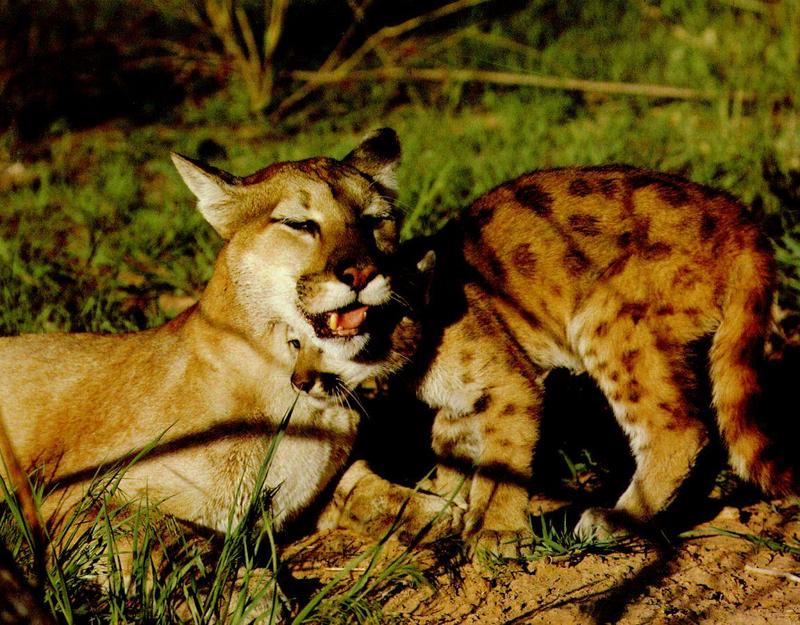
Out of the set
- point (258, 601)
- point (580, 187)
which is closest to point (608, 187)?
point (580, 187)

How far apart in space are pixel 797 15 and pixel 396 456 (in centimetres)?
535

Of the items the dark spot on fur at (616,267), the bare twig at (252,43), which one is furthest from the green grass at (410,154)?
the dark spot on fur at (616,267)

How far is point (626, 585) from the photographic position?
3254 mm

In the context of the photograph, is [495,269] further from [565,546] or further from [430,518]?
[565,546]

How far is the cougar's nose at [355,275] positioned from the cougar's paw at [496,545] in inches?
45.3

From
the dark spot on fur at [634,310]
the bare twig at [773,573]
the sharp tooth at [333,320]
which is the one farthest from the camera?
the dark spot on fur at [634,310]

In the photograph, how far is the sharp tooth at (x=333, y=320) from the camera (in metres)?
3.36

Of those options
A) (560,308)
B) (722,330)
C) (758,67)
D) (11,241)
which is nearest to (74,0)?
(11,241)

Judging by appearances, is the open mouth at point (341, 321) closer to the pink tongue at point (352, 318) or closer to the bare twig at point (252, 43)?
the pink tongue at point (352, 318)

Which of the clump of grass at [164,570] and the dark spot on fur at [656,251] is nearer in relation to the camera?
the clump of grass at [164,570]

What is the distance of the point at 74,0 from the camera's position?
9.91 meters

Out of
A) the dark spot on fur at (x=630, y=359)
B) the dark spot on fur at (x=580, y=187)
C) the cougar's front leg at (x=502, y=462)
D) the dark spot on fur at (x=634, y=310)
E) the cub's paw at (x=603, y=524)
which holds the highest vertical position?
the dark spot on fur at (x=580, y=187)

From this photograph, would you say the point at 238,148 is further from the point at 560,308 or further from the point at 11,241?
the point at 560,308

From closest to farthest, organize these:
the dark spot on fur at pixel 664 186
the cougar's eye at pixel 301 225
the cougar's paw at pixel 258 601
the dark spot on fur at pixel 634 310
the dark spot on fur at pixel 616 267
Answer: the cougar's paw at pixel 258 601, the cougar's eye at pixel 301 225, the dark spot on fur at pixel 634 310, the dark spot on fur at pixel 616 267, the dark spot on fur at pixel 664 186
